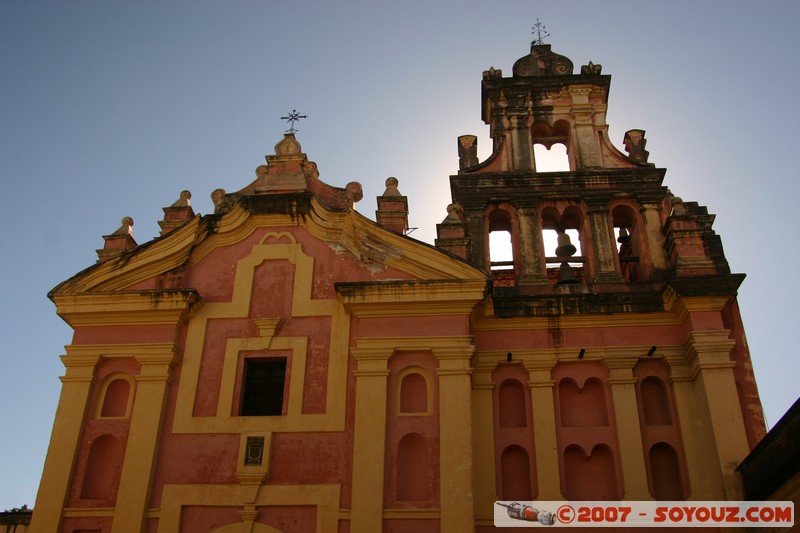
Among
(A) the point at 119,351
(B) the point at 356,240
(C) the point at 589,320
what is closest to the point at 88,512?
(A) the point at 119,351

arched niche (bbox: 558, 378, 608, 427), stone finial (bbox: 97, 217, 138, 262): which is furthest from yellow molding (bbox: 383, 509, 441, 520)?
stone finial (bbox: 97, 217, 138, 262)

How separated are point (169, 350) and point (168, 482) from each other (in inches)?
93.0

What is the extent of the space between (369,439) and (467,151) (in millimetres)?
7632

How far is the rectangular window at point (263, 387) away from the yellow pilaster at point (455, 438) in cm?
285

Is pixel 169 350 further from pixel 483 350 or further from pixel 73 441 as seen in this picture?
pixel 483 350

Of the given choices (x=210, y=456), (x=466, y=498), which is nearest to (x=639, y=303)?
(x=466, y=498)

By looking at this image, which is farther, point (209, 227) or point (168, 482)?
point (209, 227)

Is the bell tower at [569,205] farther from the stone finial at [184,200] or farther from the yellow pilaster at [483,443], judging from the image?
the stone finial at [184,200]

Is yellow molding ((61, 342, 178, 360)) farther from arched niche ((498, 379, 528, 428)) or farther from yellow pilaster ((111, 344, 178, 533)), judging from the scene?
arched niche ((498, 379, 528, 428))

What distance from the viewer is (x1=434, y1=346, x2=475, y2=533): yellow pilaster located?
12.4 m

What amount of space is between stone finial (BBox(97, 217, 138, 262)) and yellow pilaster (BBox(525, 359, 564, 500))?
8.26 m

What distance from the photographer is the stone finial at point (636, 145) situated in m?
18.0

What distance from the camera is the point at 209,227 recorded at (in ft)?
52.4

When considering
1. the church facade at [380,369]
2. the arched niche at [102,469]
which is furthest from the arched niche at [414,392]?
the arched niche at [102,469]
